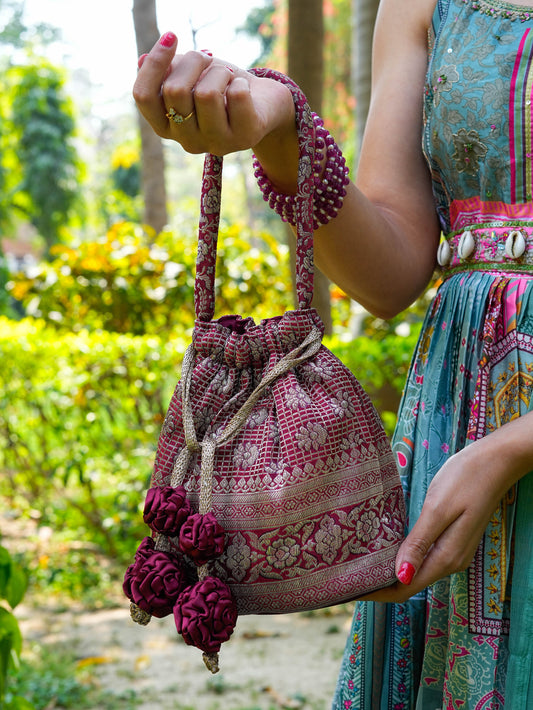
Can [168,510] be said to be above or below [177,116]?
below

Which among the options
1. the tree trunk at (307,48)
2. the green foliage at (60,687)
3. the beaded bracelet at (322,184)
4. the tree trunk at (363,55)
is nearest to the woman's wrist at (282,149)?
the beaded bracelet at (322,184)

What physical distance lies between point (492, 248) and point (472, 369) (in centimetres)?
19

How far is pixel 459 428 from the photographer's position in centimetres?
117

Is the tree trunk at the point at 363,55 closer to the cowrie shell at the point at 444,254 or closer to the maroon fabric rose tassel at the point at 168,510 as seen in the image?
the cowrie shell at the point at 444,254

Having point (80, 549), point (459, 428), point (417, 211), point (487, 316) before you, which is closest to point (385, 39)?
point (417, 211)

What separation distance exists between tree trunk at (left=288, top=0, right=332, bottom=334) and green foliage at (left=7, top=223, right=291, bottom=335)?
1915 millimetres

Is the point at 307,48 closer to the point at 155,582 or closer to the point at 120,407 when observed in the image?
the point at 120,407

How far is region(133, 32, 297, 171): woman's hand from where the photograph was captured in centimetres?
82

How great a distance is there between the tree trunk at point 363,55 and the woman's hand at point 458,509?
3658mm

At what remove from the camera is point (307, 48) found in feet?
11.3

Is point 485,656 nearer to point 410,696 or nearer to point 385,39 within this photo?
point 410,696

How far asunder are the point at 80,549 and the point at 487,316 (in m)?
4.35

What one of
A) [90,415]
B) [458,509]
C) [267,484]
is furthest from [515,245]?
[90,415]

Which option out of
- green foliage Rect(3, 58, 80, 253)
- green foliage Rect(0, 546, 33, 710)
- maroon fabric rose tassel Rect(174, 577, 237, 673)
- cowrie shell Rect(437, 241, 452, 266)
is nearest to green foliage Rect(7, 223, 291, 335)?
green foliage Rect(0, 546, 33, 710)
